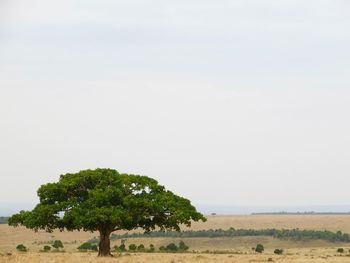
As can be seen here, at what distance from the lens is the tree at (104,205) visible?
5059cm

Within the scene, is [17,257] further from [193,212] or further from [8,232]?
[8,232]

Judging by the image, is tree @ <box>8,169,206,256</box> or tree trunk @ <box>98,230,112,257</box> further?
tree trunk @ <box>98,230,112,257</box>

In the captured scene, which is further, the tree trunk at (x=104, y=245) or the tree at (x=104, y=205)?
the tree trunk at (x=104, y=245)

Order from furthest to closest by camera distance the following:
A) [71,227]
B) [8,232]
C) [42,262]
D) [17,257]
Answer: [8,232] < [71,227] < [17,257] < [42,262]

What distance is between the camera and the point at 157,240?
112 m

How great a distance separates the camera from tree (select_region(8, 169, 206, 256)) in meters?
50.6

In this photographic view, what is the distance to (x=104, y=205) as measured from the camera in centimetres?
5116

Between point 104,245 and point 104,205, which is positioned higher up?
point 104,205

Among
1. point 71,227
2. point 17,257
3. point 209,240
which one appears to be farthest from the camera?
point 209,240

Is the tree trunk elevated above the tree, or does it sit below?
below

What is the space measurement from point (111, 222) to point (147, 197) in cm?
368

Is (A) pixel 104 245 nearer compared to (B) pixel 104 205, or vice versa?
(B) pixel 104 205

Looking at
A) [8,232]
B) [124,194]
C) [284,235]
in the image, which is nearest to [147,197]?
[124,194]

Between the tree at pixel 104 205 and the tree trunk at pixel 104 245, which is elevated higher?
the tree at pixel 104 205
